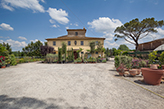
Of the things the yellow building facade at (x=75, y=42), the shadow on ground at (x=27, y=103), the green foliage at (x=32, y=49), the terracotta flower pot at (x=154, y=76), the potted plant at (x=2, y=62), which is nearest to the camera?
the shadow on ground at (x=27, y=103)

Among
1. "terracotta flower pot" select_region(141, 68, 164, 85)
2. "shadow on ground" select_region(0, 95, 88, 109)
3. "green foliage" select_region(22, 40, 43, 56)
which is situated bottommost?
"shadow on ground" select_region(0, 95, 88, 109)

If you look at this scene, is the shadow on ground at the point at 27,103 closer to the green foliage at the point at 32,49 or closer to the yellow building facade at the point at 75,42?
the yellow building facade at the point at 75,42

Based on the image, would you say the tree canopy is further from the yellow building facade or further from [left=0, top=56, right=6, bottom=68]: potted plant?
[left=0, top=56, right=6, bottom=68]: potted plant

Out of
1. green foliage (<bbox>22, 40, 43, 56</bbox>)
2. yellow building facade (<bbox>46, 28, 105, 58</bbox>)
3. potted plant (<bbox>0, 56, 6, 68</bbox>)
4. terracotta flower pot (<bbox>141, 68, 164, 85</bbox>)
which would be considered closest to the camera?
terracotta flower pot (<bbox>141, 68, 164, 85</bbox>)

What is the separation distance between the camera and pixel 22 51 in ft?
117

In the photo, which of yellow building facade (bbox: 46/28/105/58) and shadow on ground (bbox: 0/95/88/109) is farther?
yellow building facade (bbox: 46/28/105/58)

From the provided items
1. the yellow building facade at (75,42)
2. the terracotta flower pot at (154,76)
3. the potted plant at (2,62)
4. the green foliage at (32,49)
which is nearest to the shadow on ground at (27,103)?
the terracotta flower pot at (154,76)

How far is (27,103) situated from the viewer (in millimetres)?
3047

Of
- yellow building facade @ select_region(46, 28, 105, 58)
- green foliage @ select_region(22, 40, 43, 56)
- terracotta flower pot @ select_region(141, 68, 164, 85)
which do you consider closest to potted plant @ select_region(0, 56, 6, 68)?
yellow building facade @ select_region(46, 28, 105, 58)

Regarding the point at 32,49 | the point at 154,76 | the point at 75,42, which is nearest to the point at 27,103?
the point at 154,76

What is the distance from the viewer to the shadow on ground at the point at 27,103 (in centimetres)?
282

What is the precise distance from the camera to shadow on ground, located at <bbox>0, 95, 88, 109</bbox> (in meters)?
2.82

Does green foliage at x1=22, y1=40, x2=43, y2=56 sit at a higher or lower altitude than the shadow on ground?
higher

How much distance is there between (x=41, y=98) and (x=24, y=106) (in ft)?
2.03
